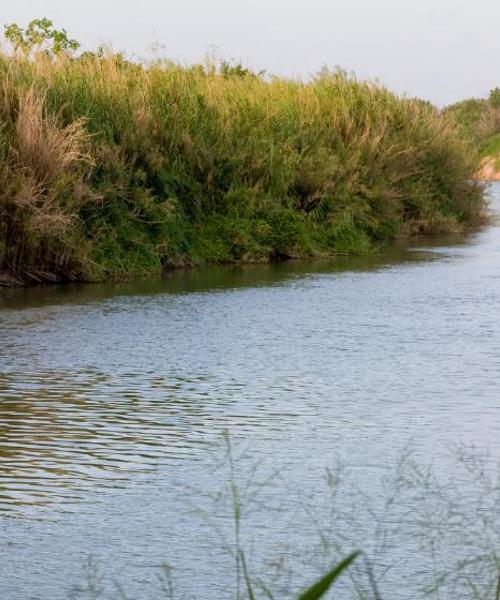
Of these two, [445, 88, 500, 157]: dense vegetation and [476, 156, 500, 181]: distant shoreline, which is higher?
[445, 88, 500, 157]: dense vegetation

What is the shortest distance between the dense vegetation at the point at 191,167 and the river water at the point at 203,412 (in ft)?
3.80

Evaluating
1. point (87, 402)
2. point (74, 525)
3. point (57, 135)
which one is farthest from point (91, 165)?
point (74, 525)

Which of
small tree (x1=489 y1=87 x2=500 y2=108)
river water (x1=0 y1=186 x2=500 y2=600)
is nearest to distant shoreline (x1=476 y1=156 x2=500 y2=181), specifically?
small tree (x1=489 y1=87 x2=500 y2=108)

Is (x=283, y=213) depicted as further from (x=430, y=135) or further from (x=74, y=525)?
(x=74, y=525)

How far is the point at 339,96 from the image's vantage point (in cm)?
2730

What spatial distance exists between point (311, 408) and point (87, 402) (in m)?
1.45

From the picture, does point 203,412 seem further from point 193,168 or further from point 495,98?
point 495,98

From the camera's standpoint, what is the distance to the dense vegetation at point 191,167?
15977 mm

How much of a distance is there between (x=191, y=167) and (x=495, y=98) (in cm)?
10552

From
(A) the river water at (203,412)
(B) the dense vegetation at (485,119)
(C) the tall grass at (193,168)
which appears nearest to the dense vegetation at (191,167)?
(C) the tall grass at (193,168)

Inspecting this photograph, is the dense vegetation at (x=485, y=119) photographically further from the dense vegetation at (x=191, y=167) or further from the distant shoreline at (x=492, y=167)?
the dense vegetation at (x=191, y=167)

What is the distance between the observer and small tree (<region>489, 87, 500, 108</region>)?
121m

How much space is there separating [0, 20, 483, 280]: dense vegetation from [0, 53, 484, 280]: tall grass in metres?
0.03

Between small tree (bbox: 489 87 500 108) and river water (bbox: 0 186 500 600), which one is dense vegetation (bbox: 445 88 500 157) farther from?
river water (bbox: 0 186 500 600)
